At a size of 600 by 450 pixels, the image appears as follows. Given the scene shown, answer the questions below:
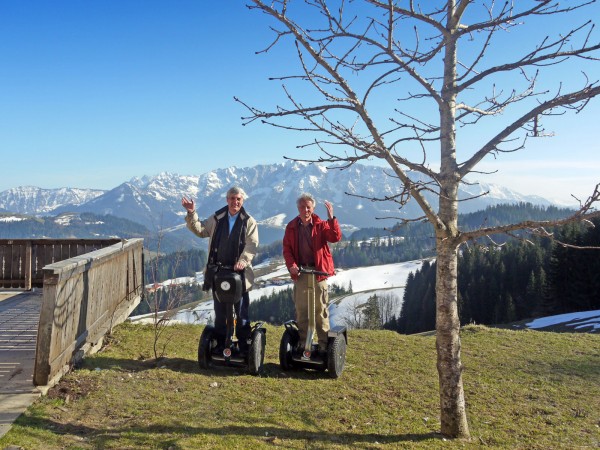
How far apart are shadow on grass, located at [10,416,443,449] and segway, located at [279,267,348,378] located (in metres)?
1.63

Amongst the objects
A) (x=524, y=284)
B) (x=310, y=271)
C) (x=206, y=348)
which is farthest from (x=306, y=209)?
(x=524, y=284)

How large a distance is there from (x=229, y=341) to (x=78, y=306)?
6.83 feet

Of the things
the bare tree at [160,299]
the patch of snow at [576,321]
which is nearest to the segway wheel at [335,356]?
the bare tree at [160,299]

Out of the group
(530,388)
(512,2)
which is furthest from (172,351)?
(512,2)

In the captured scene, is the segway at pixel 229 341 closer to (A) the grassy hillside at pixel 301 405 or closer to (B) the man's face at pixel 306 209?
(A) the grassy hillside at pixel 301 405

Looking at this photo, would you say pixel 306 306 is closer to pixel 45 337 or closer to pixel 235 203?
pixel 235 203

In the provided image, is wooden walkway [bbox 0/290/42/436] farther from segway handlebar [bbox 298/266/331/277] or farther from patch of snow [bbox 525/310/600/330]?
patch of snow [bbox 525/310/600/330]

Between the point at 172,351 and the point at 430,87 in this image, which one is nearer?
the point at 430,87

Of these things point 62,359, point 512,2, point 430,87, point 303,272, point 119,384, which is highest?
point 512,2

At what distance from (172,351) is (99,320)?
1.27 metres

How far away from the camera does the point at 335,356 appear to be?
624 cm

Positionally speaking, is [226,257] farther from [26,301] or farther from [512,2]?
[26,301]

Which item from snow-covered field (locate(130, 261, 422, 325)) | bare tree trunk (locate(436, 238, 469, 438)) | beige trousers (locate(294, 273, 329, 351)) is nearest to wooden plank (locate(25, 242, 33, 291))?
beige trousers (locate(294, 273, 329, 351))

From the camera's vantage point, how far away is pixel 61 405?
4.82 metres
